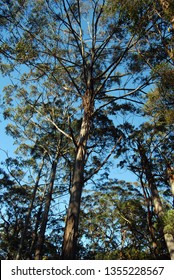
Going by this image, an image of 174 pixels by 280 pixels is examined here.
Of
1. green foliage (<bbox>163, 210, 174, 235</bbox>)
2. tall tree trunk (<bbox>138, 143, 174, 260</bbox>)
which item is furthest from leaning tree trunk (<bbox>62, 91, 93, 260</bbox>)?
tall tree trunk (<bbox>138, 143, 174, 260</bbox>)

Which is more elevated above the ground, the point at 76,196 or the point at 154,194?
the point at 154,194

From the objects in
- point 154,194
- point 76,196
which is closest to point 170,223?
point 76,196

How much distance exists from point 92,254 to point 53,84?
917 centimetres

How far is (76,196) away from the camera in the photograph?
4699mm

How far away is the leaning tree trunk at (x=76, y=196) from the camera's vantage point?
3.96m

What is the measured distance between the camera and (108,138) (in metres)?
10.5

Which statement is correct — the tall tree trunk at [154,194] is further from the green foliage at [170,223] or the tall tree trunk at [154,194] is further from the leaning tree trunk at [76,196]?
the leaning tree trunk at [76,196]

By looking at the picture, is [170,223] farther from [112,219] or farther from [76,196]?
[112,219]

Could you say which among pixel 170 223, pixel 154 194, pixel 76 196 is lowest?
pixel 170 223

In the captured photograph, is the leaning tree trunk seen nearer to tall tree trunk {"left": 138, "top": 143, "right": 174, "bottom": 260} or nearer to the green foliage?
the green foliage

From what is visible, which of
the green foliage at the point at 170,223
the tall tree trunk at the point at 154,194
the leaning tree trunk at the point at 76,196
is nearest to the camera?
the leaning tree trunk at the point at 76,196

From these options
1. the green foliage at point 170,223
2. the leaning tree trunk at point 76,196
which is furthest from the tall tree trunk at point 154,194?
the leaning tree trunk at point 76,196

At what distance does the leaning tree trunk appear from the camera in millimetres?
3957

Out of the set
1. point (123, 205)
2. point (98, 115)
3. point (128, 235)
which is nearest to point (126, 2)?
point (98, 115)
